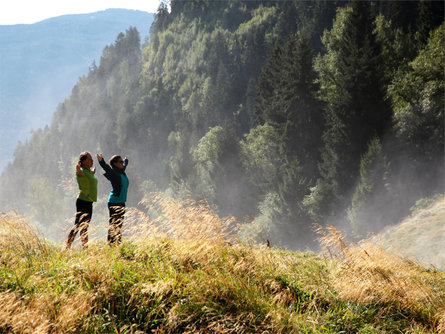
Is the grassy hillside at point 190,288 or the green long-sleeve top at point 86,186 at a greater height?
the green long-sleeve top at point 86,186

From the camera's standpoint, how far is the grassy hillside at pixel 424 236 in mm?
20825

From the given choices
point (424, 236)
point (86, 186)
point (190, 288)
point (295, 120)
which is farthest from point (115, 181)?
point (295, 120)

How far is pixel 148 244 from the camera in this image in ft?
18.0

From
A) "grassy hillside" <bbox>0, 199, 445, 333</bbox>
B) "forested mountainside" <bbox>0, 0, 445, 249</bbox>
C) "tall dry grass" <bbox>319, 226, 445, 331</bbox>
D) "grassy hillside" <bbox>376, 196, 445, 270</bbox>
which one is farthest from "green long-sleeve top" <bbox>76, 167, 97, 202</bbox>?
"grassy hillside" <bbox>376, 196, 445, 270</bbox>

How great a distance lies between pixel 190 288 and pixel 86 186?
3.85 meters

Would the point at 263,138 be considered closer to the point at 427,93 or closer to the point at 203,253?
the point at 427,93

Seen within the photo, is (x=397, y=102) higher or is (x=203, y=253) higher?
(x=397, y=102)

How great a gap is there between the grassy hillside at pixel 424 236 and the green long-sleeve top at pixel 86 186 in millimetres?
17522

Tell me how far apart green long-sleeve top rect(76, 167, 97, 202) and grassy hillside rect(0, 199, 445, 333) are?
149 centimetres

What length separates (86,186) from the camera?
23.2 ft

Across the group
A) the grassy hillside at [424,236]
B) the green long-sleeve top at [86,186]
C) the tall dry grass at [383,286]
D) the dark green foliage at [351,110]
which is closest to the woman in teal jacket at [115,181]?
the green long-sleeve top at [86,186]

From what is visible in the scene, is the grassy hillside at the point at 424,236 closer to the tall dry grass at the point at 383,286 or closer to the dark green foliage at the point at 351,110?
the dark green foliage at the point at 351,110

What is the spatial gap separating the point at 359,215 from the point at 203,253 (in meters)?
32.1

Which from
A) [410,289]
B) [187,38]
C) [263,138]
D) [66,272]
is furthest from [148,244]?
[187,38]
